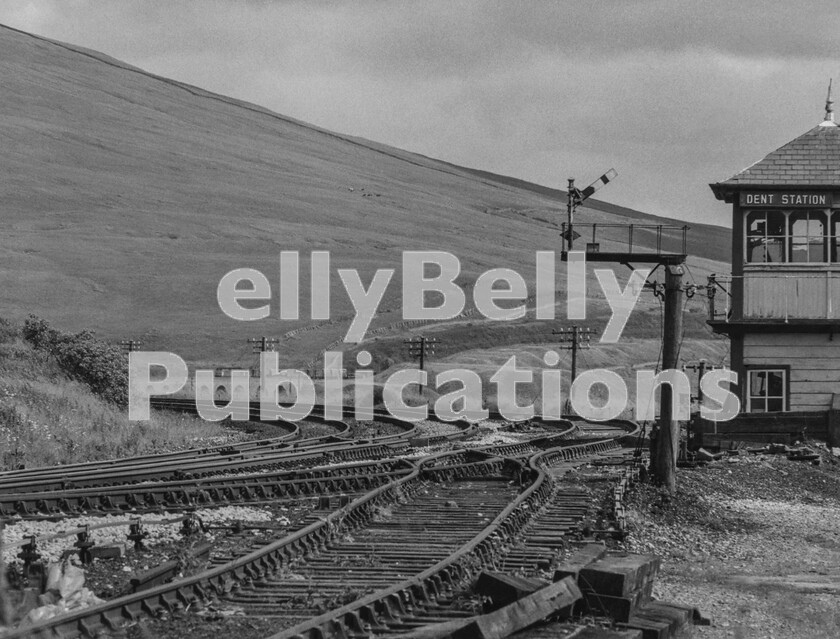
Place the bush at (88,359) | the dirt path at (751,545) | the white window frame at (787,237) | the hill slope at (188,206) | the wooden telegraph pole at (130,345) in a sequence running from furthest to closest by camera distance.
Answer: the hill slope at (188,206) < the wooden telegraph pole at (130,345) < the bush at (88,359) < the white window frame at (787,237) < the dirt path at (751,545)

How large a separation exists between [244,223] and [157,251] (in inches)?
582

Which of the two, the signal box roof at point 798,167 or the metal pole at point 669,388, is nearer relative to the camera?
the metal pole at point 669,388

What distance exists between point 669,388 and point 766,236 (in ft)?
35.9

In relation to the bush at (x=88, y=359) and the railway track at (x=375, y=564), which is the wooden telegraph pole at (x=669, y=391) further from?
the bush at (x=88, y=359)

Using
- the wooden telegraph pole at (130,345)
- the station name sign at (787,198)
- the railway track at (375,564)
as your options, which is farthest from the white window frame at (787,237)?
the wooden telegraph pole at (130,345)

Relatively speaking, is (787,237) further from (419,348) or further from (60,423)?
(419,348)

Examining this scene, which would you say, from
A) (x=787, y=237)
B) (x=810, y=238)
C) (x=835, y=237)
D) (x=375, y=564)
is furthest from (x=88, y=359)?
(x=375, y=564)

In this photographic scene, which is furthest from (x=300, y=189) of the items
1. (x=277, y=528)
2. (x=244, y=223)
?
(x=277, y=528)

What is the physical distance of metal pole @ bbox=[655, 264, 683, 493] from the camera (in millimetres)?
15633

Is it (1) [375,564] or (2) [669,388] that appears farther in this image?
(2) [669,388]

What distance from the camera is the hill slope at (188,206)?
7631 cm

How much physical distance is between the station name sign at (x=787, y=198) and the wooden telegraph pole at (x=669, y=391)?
992 centimetres

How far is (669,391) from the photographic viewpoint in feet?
51.7

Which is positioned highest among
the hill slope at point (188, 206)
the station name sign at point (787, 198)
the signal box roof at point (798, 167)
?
the hill slope at point (188, 206)
